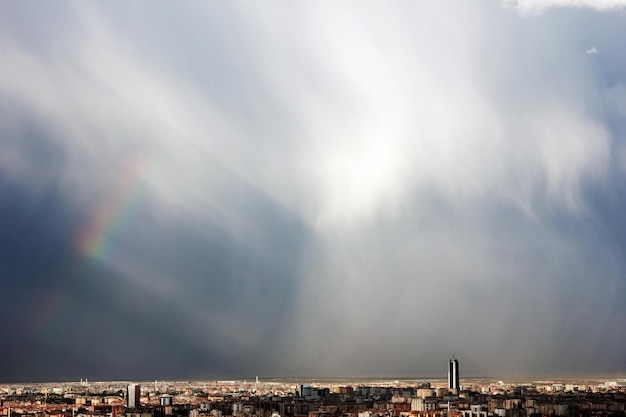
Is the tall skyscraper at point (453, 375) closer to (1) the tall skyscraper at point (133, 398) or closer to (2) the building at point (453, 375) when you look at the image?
(2) the building at point (453, 375)

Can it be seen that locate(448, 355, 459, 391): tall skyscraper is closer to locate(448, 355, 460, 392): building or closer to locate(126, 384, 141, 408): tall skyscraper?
locate(448, 355, 460, 392): building

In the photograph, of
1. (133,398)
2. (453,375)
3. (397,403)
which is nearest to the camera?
(397,403)

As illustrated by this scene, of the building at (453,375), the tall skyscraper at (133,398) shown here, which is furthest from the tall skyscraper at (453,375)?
the tall skyscraper at (133,398)

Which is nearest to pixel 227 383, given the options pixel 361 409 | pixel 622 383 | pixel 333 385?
pixel 333 385

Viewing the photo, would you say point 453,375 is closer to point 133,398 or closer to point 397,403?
point 397,403

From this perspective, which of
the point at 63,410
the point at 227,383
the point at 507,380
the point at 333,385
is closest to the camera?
the point at 63,410

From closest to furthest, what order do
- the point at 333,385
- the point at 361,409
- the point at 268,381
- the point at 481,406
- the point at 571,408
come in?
the point at 571,408, the point at 481,406, the point at 361,409, the point at 333,385, the point at 268,381

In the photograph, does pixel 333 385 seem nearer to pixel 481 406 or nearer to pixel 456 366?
pixel 456 366

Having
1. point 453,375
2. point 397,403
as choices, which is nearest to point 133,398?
point 397,403

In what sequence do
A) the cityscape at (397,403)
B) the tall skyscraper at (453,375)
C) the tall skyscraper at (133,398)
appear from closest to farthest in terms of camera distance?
the cityscape at (397,403) → the tall skyscraper at (133,398) → the tall skyscraper at (453,375)
